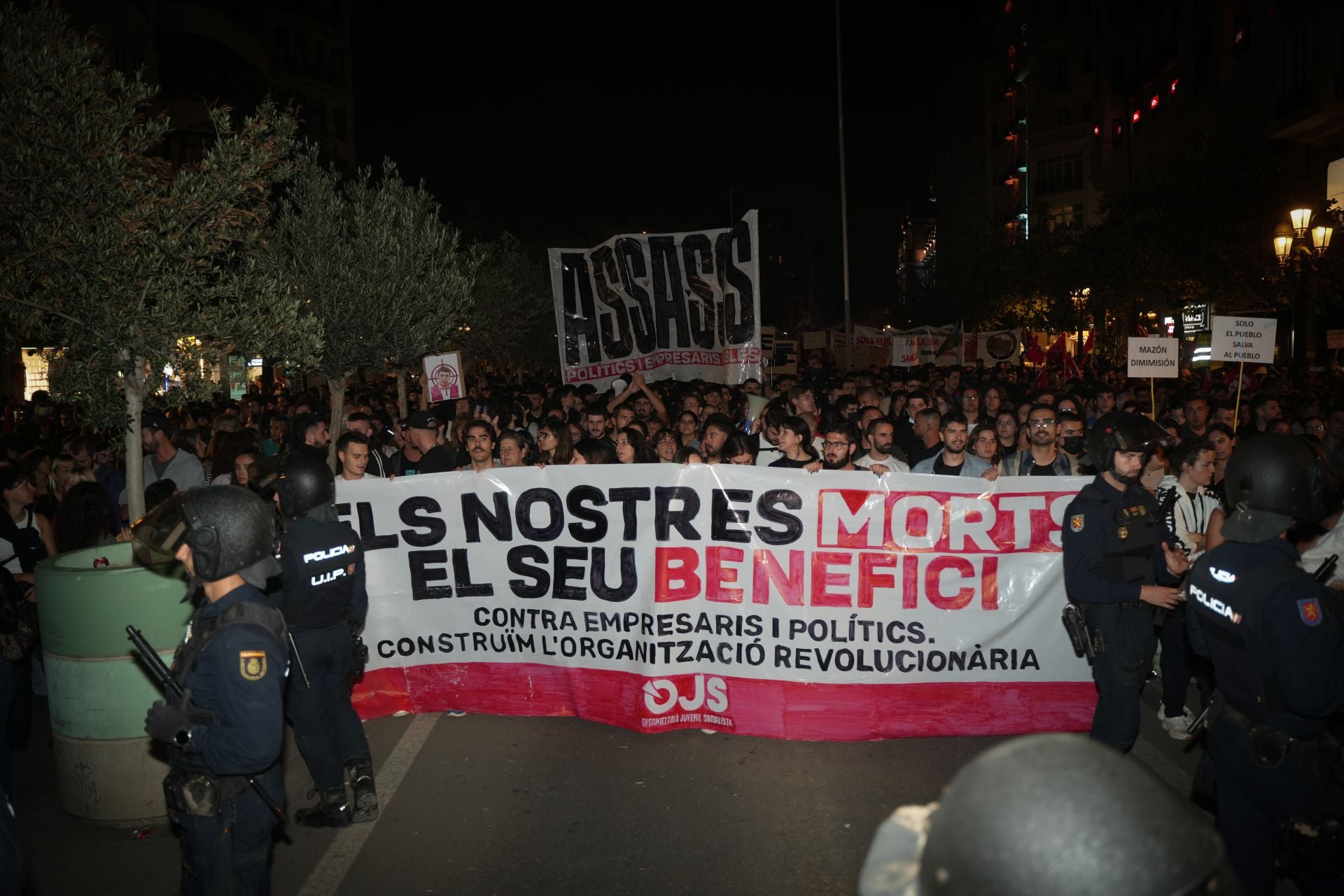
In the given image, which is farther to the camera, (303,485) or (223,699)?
(303,485)

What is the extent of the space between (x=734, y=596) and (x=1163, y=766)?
2558 mm

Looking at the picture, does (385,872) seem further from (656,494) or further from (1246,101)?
(1246,101)

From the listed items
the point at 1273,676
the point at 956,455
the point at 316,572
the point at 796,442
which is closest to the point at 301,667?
the point at 316,572

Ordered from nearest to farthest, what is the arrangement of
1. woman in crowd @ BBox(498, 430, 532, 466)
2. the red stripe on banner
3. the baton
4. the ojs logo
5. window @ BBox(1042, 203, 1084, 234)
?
the baton, the red stripe on banner, the ojs logo, woman in crowd @ BBox(498, 430, 532, 466), window @ BBox(1042, 203, 1084, 234)

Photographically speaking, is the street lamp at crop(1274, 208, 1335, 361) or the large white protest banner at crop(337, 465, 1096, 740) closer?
the large white protest banner at crop(337, 465, 1096, 740)

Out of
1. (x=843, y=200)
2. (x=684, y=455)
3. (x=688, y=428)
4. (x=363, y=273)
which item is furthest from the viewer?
(x=843, y=200)

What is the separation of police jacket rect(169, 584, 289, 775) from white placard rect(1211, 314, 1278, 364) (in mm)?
11458

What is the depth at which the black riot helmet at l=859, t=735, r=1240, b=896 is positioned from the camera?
4.30ft

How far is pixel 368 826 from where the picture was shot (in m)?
5.23

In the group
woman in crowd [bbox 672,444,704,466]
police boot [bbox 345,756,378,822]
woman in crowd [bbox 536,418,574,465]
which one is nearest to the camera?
police boot [bbox 345,756,378,822]

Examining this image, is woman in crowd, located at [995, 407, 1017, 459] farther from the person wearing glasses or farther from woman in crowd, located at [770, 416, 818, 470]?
woman in crowd, located at [770, 416, 818, 470]

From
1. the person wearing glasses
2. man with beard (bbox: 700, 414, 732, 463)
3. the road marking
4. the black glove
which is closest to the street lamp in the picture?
the person wearing glasses

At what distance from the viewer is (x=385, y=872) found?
471 cm

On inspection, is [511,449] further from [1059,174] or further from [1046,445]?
[1059,174]
